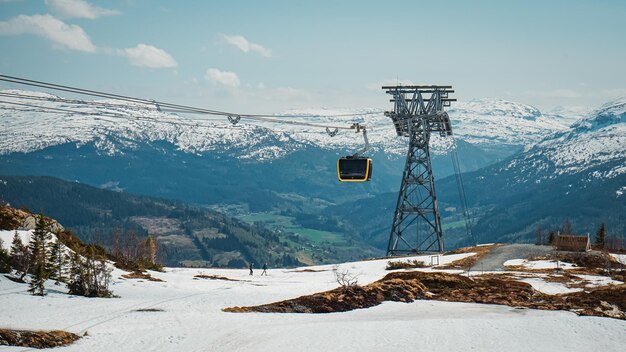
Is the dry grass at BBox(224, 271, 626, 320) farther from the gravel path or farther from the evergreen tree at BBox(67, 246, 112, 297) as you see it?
the gravel path

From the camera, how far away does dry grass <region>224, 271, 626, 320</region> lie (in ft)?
122

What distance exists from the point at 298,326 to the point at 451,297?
13.7 metres

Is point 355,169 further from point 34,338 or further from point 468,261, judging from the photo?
point 468,261

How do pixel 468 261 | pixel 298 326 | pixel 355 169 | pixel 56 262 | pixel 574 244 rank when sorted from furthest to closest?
pixel 574 244 < pixel 468 261 < pixel 355 169 < pixel 56 262 < pixel 298 326

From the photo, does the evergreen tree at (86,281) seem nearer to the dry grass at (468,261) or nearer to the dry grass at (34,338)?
the dry grass at (34,338)

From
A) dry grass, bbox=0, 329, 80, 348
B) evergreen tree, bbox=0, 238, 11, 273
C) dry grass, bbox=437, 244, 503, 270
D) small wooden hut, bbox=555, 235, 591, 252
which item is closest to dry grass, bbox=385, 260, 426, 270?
dry grass, bbox=437, 244, 503, 270

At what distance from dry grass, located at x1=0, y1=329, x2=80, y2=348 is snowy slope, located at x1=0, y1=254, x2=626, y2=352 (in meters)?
0.70

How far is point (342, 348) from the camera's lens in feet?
93.8

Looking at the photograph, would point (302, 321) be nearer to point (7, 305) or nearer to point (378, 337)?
point (378, 337)

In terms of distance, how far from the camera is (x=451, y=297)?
41938mm

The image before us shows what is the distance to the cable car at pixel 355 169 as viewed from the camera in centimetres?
4431

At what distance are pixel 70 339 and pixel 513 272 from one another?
4591cm

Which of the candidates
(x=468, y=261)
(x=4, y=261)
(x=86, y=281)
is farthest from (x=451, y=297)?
(x=468, y=261)

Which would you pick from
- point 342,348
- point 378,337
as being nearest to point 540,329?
point 378,337
